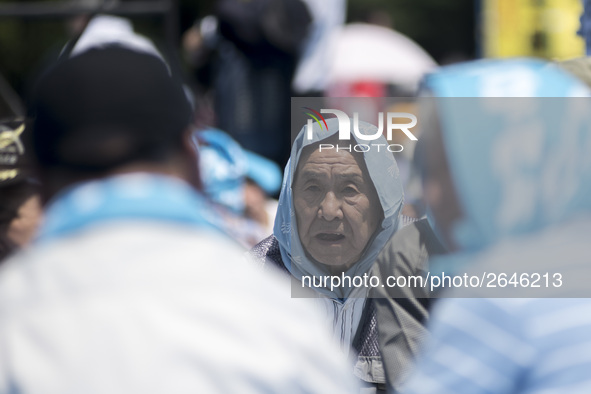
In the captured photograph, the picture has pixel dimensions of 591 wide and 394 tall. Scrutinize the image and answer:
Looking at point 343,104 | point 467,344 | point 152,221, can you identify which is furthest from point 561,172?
point 343,104

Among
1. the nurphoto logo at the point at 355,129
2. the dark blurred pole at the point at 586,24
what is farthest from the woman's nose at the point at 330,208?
the dark blurred pole at the point at 586,24

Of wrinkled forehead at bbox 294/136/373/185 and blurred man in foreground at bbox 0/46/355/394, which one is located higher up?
blurred man in foreground at bbox 0/46/355/394

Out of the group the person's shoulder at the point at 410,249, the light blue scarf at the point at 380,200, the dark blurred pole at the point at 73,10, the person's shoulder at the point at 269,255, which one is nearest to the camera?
the person's shoulder at the point at 410,249

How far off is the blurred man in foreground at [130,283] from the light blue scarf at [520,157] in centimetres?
36

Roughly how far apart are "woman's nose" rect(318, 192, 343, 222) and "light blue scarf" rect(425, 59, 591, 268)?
78cm

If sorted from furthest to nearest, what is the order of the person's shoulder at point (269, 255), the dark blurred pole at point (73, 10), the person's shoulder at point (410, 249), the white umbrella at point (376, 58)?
1. the white umbrella at point (376, 58)
2. the dark blurred pole at point (73, 10)
3. the person's shoulder at point (269, 255)
4. the person's shoulder at point (410, 249)

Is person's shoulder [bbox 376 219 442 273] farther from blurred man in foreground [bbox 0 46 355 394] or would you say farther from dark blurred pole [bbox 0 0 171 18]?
dark blurred pole [bbox 0 0 171 18]

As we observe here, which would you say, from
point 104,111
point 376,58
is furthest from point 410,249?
point 376,58

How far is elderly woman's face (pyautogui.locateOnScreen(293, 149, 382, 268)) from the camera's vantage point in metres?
2.40

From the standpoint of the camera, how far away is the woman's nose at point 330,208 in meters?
Result: 2.39

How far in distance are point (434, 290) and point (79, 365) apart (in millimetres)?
1183

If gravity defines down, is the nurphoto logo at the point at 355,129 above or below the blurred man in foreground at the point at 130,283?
below

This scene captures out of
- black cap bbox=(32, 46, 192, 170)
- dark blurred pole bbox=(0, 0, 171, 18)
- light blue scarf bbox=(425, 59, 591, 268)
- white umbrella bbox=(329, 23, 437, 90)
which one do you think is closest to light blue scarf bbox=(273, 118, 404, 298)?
light blue scarf bbox=(425, 59, 591, 268)

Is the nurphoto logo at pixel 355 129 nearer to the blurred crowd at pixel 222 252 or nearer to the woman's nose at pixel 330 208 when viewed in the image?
the woman's nose at pixel 330 208
